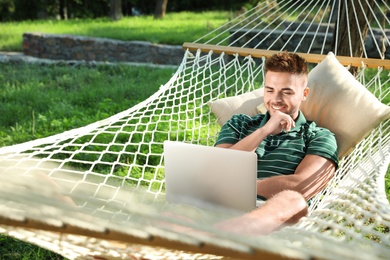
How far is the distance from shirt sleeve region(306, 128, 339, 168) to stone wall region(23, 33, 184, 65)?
4.96 meters

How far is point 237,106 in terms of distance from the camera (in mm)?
2605

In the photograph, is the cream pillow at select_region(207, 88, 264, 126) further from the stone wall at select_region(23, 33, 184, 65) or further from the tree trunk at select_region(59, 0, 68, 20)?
the tree trunk at select_region(59, 0, 68, 20)

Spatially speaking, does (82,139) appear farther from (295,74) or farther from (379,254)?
(379,254)

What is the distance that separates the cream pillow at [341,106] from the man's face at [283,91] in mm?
278

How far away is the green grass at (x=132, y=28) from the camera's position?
783cm

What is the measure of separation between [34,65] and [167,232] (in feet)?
18.7

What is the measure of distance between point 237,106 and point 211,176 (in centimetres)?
89

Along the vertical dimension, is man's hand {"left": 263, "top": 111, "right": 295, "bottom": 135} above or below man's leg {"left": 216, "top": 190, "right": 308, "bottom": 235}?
above

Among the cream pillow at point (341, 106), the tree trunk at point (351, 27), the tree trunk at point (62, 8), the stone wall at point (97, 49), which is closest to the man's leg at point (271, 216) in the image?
the cream pillow at point (341, 106)

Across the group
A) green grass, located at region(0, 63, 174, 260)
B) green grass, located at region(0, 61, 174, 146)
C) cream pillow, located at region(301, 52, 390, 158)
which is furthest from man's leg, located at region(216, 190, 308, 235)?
green grass, located at region(0, 61, 174, 146)

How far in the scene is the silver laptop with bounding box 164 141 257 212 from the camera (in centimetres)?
171

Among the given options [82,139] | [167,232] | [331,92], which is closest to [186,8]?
[82,139]

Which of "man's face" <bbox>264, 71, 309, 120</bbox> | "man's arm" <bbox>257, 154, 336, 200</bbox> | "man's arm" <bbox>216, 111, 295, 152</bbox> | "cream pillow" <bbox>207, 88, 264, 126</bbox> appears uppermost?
"man's face" <bbox>264, 71, 309, 120</bbox>

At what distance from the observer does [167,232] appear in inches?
39.6
